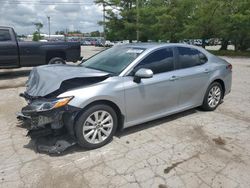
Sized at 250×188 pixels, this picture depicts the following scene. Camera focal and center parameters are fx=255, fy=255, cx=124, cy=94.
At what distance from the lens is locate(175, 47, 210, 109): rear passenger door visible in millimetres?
4923

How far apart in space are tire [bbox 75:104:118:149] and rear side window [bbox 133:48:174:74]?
36.6 inches

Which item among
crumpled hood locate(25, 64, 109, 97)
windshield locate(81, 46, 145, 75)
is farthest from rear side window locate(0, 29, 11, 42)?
crumpled hood locate(25, 64, 109, 97)

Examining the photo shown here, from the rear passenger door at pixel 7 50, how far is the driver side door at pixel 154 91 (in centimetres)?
726

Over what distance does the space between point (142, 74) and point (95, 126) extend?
110 cm

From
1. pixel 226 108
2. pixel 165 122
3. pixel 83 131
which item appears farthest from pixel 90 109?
pixel 226 108

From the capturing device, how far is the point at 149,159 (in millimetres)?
3643

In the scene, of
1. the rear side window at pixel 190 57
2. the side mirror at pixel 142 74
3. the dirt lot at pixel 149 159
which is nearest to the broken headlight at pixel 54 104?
the dirt lot at pixel 149 159

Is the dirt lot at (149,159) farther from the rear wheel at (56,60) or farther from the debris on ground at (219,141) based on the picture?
the rear wheel at (56,60)

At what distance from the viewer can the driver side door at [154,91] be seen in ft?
13.7

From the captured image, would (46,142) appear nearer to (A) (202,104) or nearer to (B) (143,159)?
(B) (143,159)

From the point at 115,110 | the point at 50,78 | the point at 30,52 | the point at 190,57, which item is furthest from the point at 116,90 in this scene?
the point at 30,52

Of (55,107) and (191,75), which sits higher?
(191,75)

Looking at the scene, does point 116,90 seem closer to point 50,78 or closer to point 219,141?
point 50,78

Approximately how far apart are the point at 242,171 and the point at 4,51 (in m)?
9.21
